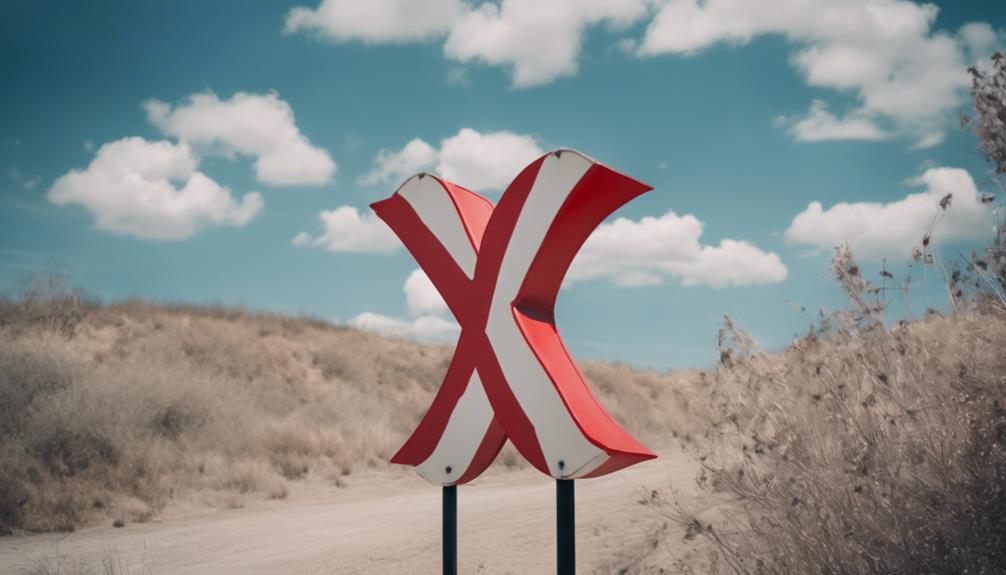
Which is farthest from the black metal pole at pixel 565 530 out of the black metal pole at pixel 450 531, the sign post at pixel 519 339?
the black metal pole at pixel 450 531

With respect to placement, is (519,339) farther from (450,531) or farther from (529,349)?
(450,531)

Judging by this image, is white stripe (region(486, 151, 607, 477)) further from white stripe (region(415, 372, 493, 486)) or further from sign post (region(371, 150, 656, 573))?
white stripe (region(415, 372, 493, 486))

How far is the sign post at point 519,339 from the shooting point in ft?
12.9

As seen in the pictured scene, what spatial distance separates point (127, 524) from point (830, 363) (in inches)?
386

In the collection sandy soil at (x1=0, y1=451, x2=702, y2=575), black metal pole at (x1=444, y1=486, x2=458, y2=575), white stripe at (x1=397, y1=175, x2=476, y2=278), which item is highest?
white stripe at (x1=397, y1=175, x2=476, y2=278)

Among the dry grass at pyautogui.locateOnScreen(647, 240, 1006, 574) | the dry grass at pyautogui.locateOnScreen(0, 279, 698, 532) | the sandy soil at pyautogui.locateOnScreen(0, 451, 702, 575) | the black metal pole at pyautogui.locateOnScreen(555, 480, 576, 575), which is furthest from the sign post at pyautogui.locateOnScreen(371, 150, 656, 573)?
the sandy soil at pyautogui.locateOnScreen(0, 451, 702, 575)

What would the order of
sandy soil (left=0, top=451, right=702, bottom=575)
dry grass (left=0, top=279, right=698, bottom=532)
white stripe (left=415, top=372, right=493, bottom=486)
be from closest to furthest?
white stripe (left=415, top=372, right=493, bottom=486), sandy soil (left=0, top=451, right=702, bottom=575), dry grass (left=0, top=279, right=698, bottom=532)

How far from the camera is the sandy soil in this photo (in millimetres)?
6480

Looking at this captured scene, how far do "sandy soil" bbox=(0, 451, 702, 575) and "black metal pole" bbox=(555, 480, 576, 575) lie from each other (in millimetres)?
1960

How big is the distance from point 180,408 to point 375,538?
29.2ft

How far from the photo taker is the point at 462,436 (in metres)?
4.46

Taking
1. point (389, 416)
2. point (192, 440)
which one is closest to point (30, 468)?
point (192, 440)

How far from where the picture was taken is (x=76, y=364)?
50.7 feet

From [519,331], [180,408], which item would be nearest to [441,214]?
[519,331]
